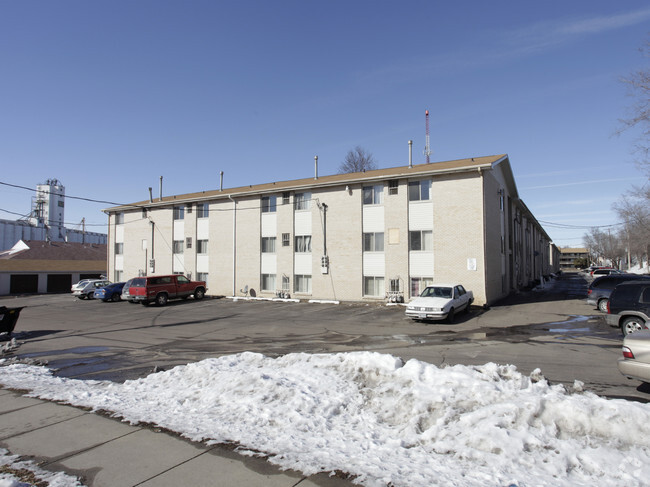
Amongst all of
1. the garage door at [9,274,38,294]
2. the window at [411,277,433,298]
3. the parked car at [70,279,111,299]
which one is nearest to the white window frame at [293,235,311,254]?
the window at [411,277,433,298]

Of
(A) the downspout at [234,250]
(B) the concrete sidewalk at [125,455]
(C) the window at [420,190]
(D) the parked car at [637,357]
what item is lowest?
(B) the concrete sidewalk at [125,455]

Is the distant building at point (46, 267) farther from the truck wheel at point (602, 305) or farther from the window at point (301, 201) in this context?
the truck wheel at point (602, 305)

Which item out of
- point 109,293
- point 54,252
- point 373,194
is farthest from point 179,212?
point 54,252

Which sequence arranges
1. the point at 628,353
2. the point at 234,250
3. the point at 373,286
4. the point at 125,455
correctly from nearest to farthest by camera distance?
the point at 125,455, the point at 628,353, the point at 373,286, the point at 234,250

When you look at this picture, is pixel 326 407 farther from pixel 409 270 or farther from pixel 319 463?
pixel 409 270

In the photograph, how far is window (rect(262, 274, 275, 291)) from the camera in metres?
28.3

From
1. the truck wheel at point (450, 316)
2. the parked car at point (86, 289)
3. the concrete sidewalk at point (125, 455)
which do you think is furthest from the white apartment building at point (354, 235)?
the concrete sidewalk at point (125, 455)

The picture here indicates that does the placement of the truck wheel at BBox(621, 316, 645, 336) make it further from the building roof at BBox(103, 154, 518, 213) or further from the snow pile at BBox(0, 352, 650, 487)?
Answer: the building roof at BBox(103, 154, 518, 213)

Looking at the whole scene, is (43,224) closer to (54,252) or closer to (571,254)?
(54,252)

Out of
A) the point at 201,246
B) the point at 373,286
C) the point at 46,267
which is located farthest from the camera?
the point at 46,267

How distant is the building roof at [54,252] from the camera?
166 ft

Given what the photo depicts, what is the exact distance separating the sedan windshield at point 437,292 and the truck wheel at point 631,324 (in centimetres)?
620

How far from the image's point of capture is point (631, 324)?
11.8 m

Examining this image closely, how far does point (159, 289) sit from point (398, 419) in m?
24.2
